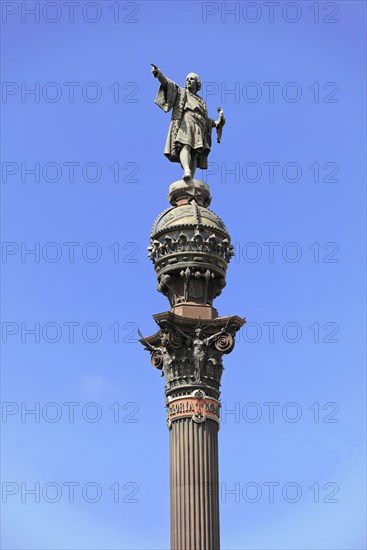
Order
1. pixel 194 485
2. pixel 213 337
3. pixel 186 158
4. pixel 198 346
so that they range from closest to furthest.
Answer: pixel 194 485
pixel 198 346
pixel 213 337
pixel 186 158

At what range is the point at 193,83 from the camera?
41.4 meters

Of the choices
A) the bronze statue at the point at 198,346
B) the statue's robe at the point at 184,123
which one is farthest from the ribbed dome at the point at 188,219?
the bronze statue at the point at 198,346

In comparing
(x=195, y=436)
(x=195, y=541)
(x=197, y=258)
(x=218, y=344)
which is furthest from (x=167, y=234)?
(x=195, y=541)

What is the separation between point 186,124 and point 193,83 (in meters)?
1.41

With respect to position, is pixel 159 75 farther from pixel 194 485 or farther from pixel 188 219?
pixel 194 485

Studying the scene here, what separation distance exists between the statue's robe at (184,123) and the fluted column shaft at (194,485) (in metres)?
8.84

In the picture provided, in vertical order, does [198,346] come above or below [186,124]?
below

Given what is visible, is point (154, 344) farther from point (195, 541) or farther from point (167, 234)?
point (195, 541)

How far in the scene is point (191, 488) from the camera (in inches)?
1400

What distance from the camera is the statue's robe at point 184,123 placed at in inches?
1604

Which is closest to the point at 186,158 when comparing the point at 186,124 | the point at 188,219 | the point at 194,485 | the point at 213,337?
the point at 186,124

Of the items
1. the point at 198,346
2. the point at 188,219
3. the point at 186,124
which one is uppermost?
the point at 186,124

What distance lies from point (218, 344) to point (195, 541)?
18.6 feet

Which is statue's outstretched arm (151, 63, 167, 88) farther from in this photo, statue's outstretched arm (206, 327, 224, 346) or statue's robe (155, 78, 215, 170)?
statue's outstretched arm (206, 327, 224, 346)
